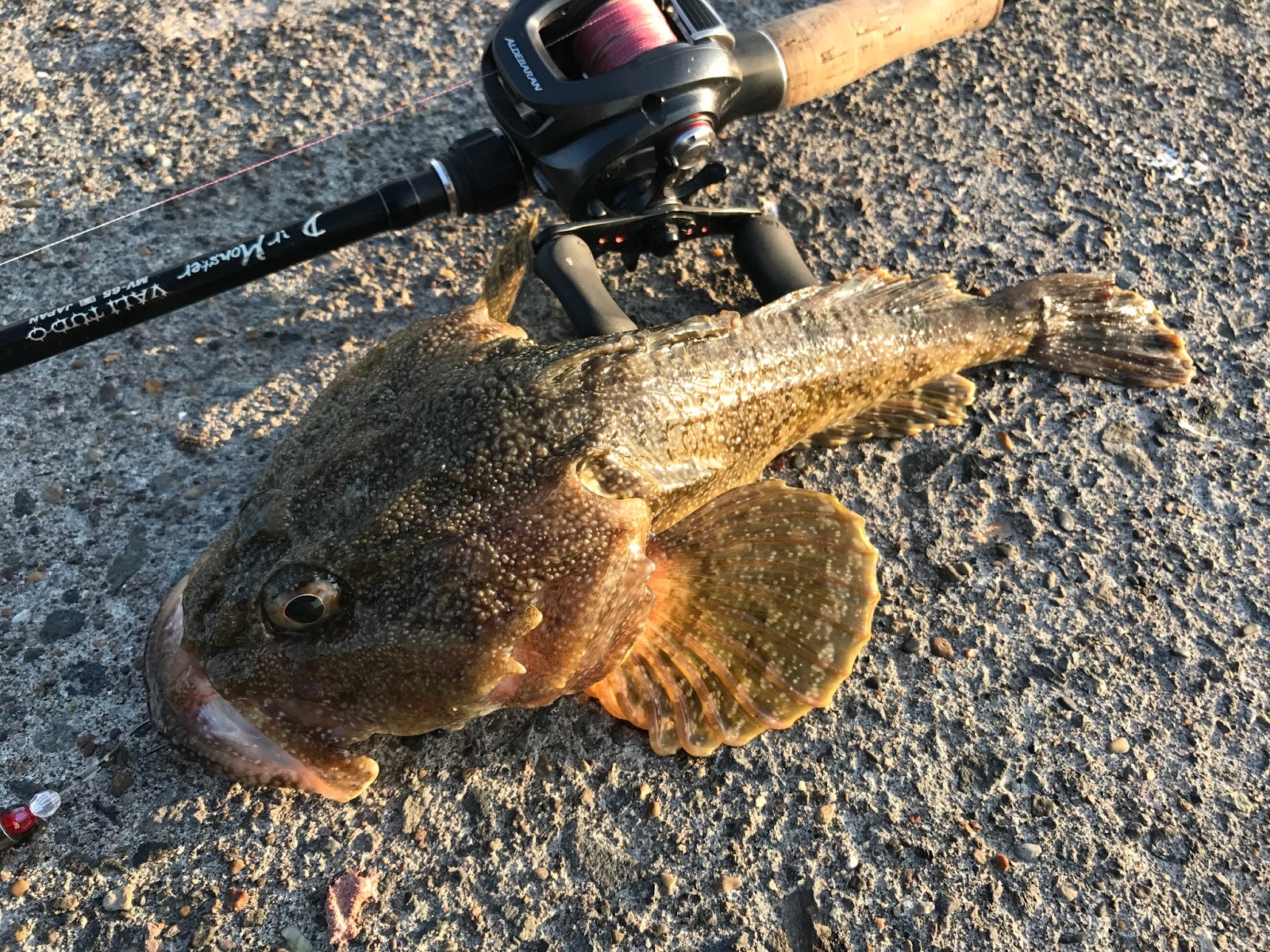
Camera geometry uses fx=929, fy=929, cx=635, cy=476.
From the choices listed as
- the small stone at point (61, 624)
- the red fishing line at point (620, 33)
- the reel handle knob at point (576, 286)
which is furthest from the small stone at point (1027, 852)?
the small stone at point (61, 624)

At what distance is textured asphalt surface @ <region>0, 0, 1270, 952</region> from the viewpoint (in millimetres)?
2535

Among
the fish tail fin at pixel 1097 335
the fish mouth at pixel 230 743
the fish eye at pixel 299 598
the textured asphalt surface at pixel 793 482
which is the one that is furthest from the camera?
the fish tail fin at pixel 1097 335

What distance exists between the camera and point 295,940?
2404mm

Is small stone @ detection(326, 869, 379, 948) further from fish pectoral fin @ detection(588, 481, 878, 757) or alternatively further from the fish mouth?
fish pectoral fin @ detection(588, 481, 878, 757)

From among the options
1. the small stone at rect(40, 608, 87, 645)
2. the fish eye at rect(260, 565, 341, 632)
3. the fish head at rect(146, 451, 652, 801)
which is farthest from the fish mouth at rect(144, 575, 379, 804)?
the small stone at rect(40, 608, 87, 645)

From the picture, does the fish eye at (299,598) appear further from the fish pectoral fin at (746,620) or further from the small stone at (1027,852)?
the small stone at (1027,852)

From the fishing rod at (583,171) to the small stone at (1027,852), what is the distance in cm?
186

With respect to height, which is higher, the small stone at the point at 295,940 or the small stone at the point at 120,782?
the small stone at the point at 120,782

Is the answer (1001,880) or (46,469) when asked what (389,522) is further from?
(1001,880)

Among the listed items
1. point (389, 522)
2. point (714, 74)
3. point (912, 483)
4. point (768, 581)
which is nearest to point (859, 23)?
point (714, 74)

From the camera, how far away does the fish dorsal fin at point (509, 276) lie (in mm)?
3084

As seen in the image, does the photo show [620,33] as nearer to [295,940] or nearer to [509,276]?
[509,276]

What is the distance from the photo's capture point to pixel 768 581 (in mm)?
2863

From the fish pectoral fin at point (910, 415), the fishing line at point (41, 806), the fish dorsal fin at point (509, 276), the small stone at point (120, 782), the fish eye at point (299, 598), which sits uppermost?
the fish eye at point (299, 598)
